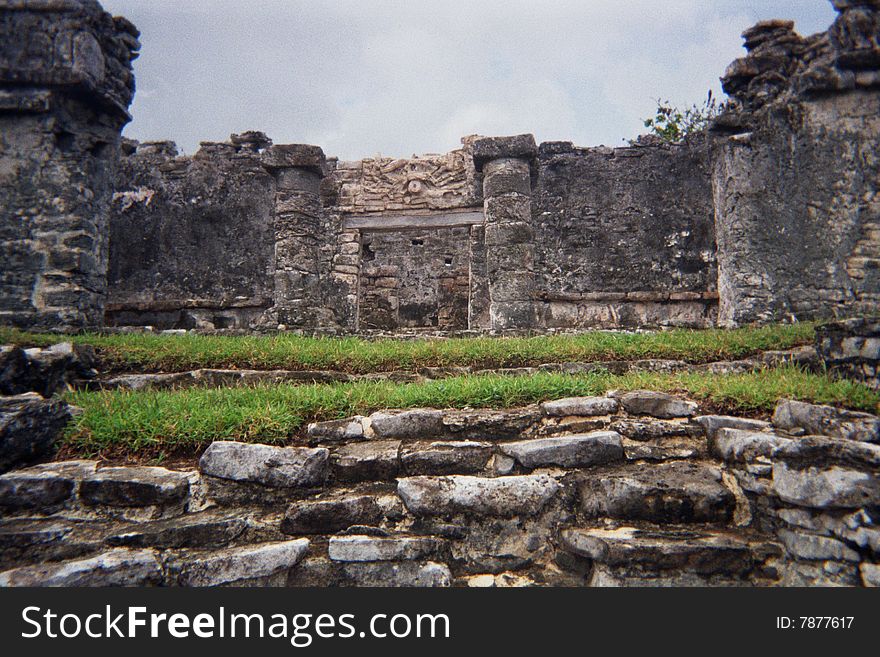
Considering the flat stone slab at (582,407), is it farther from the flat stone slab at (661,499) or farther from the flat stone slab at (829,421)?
the flat stone slab at (829,421)

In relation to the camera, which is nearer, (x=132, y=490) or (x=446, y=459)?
(x=132, y=490)

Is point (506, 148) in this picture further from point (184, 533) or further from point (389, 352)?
point (184, 533)

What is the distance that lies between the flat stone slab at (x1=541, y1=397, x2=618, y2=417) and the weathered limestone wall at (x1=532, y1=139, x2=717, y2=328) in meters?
7.18

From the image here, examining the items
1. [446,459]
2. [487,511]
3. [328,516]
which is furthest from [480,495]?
[328,516]

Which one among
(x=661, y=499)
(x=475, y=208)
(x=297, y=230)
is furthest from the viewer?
(x=475, y=208)

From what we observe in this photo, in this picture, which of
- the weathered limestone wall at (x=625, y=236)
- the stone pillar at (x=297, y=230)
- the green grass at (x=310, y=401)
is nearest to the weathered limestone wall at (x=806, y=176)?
the weathered limestone wall at (x=625, y=236)

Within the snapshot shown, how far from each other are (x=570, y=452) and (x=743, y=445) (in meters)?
0.94

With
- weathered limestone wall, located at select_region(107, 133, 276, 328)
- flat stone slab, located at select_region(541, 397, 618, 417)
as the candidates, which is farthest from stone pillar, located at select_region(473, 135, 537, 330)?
flat stone slab, located at select_region(541, 397, 618, 417)

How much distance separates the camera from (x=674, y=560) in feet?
8.85

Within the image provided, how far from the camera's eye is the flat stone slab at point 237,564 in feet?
8.84

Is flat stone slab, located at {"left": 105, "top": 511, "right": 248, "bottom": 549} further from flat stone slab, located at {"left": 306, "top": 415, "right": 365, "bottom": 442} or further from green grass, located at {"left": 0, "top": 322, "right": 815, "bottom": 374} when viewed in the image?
green grass, located at {"left": 0, "top": 322, "right": 815, "bottom": 374}

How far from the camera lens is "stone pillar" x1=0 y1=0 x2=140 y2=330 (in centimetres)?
770

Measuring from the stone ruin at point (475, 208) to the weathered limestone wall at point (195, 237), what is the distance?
0.13 ft
